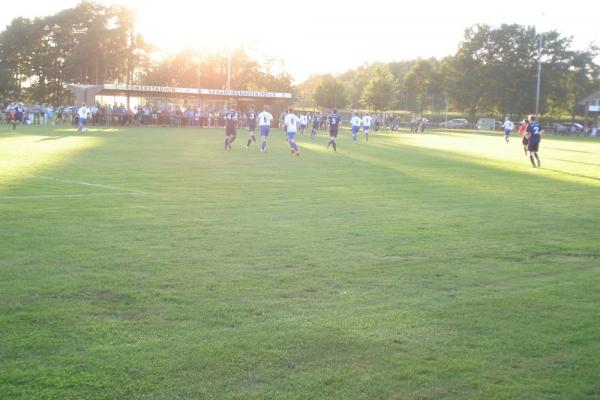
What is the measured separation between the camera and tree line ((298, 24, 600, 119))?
9031cm

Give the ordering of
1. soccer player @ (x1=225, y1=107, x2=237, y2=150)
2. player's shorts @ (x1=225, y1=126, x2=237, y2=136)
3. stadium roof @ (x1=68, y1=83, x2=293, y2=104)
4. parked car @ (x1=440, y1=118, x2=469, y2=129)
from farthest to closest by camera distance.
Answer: parked car @ (x1=440, y1=118, x2=469, y2=129) → stadium roof @ (x1=68, y1=83, x2=293, y2=104) → player's shorts @ (x1=225, y1=126, x2=237, y2=136) → soccer player @ (x1=225, y1=107, x2=237, y2=150)

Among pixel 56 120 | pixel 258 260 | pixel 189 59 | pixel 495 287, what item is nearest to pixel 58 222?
pixel 258 260

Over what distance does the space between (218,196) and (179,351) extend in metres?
8.63

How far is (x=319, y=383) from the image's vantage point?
174 inches

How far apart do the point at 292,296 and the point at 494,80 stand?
296ft

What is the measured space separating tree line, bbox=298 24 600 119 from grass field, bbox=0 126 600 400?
80391mm

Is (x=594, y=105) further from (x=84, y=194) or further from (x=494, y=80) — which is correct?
(x=84, y=194)

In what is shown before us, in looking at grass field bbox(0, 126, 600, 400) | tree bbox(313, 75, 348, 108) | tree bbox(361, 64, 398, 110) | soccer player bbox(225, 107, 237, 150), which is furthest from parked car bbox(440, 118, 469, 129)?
grass field bbox(0, 126, 600, 400)

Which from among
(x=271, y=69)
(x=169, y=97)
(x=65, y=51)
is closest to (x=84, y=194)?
(x=169, y=97)

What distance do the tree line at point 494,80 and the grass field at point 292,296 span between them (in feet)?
264

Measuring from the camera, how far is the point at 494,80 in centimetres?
9050

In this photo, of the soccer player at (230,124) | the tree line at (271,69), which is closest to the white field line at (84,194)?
the soccer player at (230,124)

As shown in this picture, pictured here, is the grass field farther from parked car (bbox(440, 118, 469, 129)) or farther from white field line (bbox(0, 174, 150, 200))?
parked car (bbox(440, 118, 469, 129))

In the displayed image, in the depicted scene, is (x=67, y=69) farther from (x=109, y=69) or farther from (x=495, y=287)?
(x=495, y=287)
